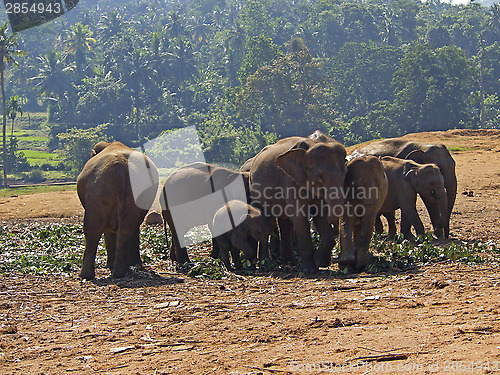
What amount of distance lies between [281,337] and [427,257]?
4.10 m

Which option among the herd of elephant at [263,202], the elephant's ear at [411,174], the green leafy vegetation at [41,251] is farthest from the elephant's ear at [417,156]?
the green leafy vegetation at [41,251]

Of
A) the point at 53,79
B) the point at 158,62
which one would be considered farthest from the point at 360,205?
the point at 53,79

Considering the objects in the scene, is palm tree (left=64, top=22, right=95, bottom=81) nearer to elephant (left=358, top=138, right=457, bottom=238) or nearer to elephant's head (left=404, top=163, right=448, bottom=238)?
elephant (left=358, top=138, right=457, bottom=238)

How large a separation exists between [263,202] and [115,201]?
2.16m

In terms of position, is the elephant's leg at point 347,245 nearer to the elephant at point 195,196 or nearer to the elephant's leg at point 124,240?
the elephant at point 195,196

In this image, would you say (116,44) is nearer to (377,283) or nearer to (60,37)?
(60,37)

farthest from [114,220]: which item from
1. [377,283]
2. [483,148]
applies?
[483,148]

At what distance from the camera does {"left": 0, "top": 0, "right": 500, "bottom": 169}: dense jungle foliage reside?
5169 centimetres

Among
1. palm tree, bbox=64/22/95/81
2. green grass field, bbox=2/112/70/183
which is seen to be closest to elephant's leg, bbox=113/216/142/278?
green grass field, bbox=2/112/70/183

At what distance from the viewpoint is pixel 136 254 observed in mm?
9734

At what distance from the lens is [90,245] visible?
347 inches

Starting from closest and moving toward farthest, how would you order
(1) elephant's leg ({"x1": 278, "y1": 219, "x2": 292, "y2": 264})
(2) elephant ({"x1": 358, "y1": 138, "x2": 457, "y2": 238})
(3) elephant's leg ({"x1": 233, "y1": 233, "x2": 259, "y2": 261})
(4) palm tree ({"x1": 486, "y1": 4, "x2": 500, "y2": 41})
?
(3) elephant's leg ({"x1": 233, "y1": 233, "x2": 259, "y2": 261}) < (1) elephant's leg ({"x1": 278, "y1": 219, "x2": 292, "y2": 264}) < (2) elephant ({"x1": 358, "y1": 138, "x2": 457, "y2": 238}) < (4) palm tree ({"x1": 486, "y1": 4, "x2": 500, "y2": 41})

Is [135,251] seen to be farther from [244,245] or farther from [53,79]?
[53,79]

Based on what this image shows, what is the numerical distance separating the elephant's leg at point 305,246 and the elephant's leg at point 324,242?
0.18 meters
